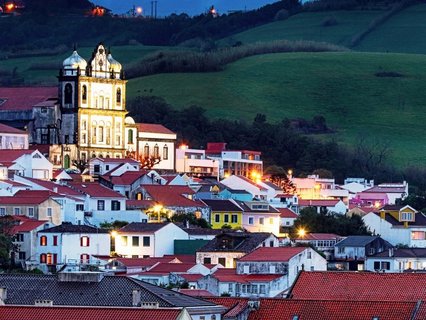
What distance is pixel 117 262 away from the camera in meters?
106

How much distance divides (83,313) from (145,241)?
4907 centimetres

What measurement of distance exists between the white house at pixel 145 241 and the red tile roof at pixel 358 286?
29.4 m

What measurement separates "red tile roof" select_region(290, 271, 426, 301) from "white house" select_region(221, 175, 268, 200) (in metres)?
59.3

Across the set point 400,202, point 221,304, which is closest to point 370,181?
point 400,202

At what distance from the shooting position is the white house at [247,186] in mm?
147000

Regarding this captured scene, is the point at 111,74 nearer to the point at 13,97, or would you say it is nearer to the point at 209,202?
the point at 13,97

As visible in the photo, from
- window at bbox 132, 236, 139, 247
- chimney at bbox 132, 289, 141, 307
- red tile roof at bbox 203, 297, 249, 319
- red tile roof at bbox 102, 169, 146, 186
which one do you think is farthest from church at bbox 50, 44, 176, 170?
chimney at bbox 132, 289, 141, 307

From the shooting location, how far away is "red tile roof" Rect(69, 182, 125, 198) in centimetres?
12644

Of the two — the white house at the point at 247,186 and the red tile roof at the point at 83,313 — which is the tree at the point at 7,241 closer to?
the white house at the point at 247,186

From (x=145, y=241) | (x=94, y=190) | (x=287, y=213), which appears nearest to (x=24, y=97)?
(x=287, y=213)

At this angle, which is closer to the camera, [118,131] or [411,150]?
[118,131]

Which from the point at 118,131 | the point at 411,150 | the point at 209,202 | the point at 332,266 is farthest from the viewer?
the point at 411,150

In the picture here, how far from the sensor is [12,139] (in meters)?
148

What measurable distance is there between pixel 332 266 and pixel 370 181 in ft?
207
